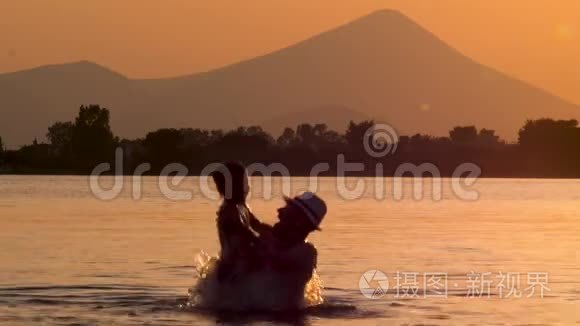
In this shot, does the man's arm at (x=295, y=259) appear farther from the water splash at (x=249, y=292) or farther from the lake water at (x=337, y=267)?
the lake water at (x=337, y=267)

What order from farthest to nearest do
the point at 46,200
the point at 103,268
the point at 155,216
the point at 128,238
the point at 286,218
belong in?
the point at 46,200
the point at 155,216
the point at 128,238
the point at 103,268
the point at 286,218

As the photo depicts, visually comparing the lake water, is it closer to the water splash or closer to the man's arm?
the water splash

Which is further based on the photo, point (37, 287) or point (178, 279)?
point (178, 279)

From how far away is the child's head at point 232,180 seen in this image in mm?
22141

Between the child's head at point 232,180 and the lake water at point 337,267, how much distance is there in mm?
1914

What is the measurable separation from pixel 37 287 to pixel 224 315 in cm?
560

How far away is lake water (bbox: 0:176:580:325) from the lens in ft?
77.4

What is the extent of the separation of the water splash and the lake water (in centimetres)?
35

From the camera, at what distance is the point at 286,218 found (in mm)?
22297

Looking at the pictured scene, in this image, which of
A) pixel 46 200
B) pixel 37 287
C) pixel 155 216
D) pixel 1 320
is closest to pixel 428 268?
pixel 37 287

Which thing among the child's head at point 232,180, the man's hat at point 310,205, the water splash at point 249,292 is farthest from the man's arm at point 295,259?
the child's head at point 232,180

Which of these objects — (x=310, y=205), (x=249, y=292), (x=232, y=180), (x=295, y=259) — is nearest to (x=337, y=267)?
(x=249, y=292)

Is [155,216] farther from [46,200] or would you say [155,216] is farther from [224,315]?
[224,315]

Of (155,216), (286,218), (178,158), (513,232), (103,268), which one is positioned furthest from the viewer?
(178,158)
